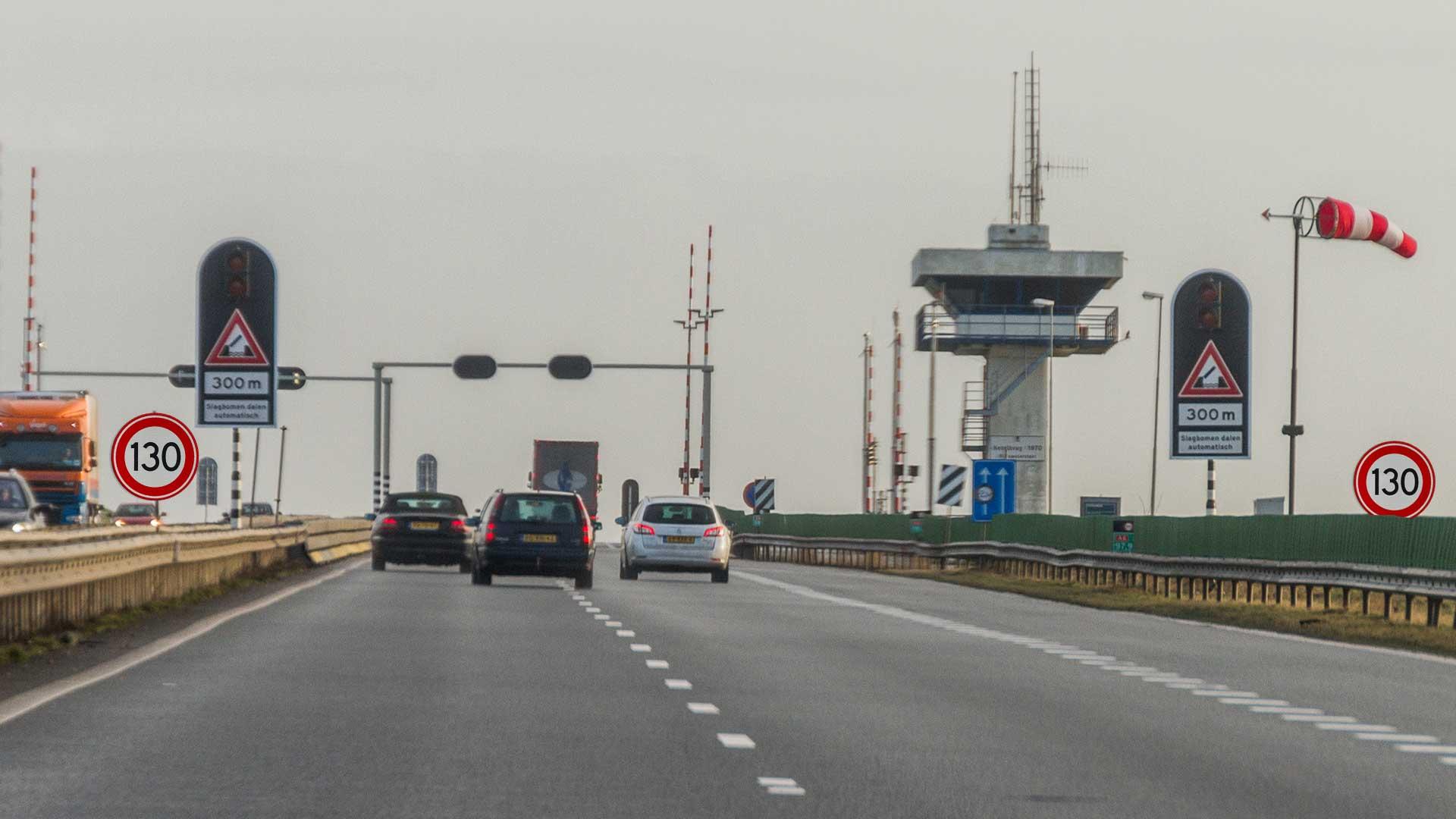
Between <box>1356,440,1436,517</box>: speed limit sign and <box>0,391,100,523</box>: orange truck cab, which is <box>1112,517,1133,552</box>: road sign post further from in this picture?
<box>0,391,100,523</box>: orange truck cab

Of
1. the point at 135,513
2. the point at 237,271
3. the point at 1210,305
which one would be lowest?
the point at 135,513

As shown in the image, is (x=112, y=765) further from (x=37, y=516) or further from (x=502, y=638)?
(x=37, y=516)

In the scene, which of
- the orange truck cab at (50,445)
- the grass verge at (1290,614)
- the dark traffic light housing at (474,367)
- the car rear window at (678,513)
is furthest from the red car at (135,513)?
the grass verge at (1290,614)

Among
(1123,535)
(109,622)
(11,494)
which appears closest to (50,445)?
(11,494)

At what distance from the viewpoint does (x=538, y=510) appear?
3578 centimetres

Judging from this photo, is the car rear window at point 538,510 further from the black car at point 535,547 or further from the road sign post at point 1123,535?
the road sign post at point 1123,535

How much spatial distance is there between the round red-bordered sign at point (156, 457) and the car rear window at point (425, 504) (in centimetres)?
1484

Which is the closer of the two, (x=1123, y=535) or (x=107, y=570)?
(x=107, y=570)

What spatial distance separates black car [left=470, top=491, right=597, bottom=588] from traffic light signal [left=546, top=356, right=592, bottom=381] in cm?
3229

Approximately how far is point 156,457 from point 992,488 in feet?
92.4

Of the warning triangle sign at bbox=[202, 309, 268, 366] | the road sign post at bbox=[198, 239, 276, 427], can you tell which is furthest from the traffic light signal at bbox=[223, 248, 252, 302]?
the warning triangle sign at bbox=[202, 309, 268, 366]

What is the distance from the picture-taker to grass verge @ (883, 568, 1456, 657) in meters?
24.2

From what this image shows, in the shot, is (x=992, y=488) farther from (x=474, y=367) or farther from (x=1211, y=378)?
(x=1211, y=378)

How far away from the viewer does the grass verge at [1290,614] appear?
954 inches
